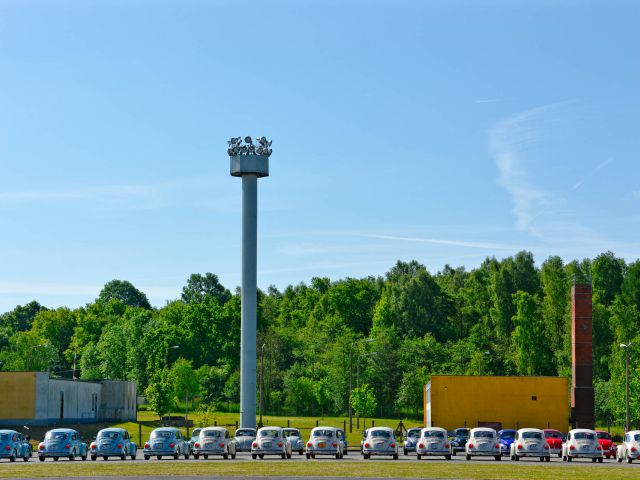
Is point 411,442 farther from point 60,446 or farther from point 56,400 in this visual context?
point 56,400

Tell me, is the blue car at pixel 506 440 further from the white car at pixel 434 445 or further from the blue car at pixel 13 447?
the blue car at pixel 13 447

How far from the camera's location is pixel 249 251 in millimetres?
90062

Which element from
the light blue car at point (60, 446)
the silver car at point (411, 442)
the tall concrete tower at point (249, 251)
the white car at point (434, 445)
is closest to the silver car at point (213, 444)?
the light blue car at point (60, 446)

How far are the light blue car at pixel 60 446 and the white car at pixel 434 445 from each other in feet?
53.8

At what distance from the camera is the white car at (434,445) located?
2135 inches

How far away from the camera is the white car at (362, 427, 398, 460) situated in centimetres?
5388

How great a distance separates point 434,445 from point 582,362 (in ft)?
144

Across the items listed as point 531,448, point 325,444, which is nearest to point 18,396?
point 325,444

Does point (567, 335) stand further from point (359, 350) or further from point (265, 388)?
point (265, 388)

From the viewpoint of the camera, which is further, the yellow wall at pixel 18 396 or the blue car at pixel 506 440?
the yellow wall at pixel 18 396

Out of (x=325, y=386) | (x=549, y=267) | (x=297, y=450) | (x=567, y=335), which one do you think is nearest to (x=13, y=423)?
(x=297, y=450)

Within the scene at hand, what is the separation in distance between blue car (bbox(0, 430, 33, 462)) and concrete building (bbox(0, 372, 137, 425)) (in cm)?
4192

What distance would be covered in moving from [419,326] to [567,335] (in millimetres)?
27666

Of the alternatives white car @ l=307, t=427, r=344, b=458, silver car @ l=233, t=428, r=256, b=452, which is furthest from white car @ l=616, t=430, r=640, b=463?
silver car @ l=233, t=428, r=256, b=452
